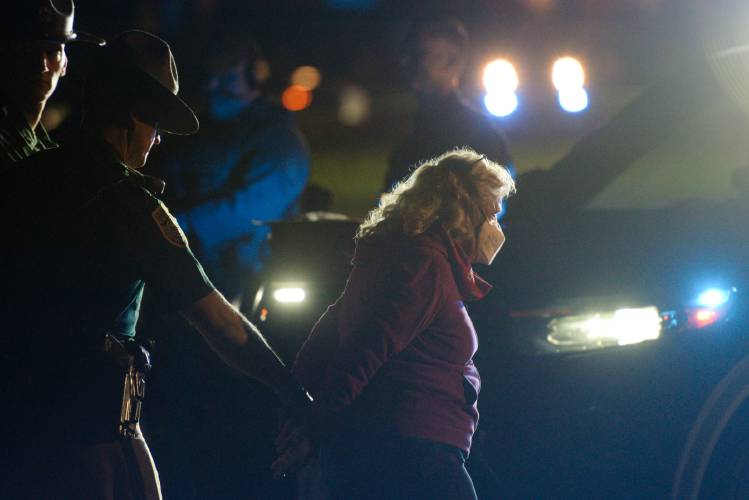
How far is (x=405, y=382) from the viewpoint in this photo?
94.8 inches

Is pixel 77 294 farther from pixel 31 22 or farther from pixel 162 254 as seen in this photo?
pixel 31 22

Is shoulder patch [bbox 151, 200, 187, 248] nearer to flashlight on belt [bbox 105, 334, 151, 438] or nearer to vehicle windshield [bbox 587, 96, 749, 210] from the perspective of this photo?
flashlight on belt [bbox 105, 334, 151, 438]

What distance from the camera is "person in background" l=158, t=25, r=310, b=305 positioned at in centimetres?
420

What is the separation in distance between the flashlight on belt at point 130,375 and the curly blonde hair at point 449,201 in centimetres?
79

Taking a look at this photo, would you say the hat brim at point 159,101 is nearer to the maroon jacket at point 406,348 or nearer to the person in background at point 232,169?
the maroon jacket at point 406,348

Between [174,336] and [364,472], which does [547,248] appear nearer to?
[364,472]

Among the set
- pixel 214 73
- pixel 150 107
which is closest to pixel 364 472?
pixel 150 107

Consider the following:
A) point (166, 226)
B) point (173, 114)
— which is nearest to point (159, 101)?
point (173, 114)

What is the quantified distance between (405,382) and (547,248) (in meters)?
0.94

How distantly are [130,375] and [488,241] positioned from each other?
44.2 inches

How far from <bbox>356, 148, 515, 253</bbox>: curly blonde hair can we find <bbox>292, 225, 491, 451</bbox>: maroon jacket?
0.15 ft

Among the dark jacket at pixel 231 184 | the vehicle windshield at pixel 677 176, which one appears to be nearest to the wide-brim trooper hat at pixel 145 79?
the dark jacket at pixel 231 184

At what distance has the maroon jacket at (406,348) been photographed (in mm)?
2338

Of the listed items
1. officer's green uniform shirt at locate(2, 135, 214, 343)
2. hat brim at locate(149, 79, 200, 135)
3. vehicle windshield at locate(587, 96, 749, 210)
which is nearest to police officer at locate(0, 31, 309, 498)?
officer's green uniform shirt at locate(2, 135, 214, 343)
